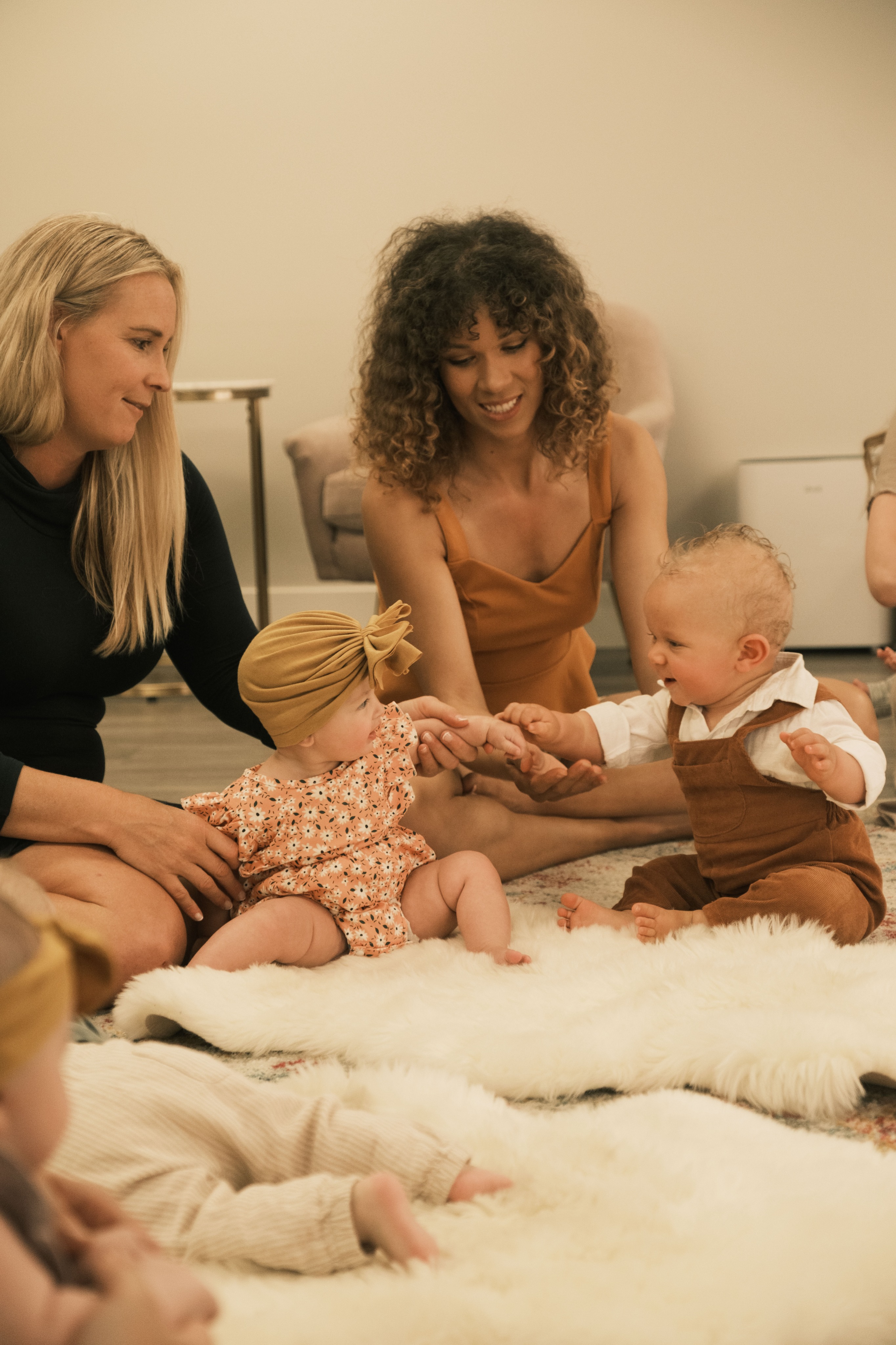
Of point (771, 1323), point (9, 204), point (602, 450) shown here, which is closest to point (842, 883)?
point (771, 1323)

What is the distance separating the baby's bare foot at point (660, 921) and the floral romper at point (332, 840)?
0.26m

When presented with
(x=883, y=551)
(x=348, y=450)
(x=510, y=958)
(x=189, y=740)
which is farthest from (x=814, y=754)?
(x=348, y=450)

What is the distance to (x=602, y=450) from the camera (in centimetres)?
170

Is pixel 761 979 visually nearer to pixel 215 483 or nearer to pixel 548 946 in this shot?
pixel 548 946

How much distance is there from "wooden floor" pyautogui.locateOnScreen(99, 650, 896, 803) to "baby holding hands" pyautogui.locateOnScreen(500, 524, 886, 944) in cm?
90

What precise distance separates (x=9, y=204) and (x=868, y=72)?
3098mm

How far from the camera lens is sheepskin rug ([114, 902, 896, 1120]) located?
92cm

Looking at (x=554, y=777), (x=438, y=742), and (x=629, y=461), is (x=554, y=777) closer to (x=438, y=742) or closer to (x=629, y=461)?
(x=438, y=742)

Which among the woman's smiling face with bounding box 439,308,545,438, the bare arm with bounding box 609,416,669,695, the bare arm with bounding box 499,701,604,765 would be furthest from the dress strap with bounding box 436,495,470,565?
the bare arm with bounding box 499,701,604,765

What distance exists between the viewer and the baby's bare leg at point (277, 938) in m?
1.17

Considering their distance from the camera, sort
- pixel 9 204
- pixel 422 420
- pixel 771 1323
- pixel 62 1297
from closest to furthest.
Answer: pixel 62 1297
pixel 771 1323
pixel 422 420
pixel 9 204

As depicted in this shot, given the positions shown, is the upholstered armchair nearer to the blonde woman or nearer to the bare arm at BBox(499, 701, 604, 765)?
the blonde woman

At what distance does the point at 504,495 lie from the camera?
171cm

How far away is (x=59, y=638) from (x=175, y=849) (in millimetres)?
310
